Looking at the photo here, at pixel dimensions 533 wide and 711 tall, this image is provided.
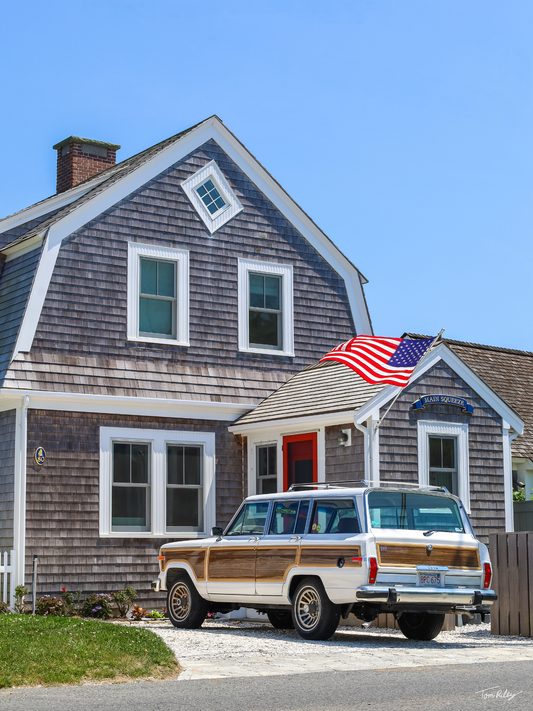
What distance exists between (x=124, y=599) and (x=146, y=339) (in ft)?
14.4

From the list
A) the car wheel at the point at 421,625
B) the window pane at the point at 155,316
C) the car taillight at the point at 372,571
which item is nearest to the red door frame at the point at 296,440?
the window pane at the point at 155,316

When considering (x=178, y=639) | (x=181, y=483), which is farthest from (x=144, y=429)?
(x=178, y=639)

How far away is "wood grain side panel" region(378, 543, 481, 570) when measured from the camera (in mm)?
11984

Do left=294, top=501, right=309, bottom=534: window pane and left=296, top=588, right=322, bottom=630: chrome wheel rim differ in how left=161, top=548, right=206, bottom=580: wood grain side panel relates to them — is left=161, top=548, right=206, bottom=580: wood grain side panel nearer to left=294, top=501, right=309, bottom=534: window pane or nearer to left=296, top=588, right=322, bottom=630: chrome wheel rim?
left=294, top=501, right=309, bottom=534: window pane

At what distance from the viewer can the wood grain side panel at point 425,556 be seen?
12.0 metres

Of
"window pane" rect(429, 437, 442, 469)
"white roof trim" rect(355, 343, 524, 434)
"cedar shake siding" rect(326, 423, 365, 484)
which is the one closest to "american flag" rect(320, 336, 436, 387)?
"white roof trim" rect(355, 343, 524, 434)

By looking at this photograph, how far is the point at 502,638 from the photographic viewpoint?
13398mm

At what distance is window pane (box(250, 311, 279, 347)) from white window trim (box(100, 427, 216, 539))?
218 centimetres

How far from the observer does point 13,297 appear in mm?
17188

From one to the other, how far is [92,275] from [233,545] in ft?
19.4

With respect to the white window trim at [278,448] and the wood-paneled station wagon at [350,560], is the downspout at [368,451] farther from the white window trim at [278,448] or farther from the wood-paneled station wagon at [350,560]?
the wood-paneled station wagon at [350,560]

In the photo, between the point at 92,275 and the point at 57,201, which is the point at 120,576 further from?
the point at 57,201

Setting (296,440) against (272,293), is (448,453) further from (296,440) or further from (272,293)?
(272,293)

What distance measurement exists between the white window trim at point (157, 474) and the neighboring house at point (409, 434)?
82 centimetres
